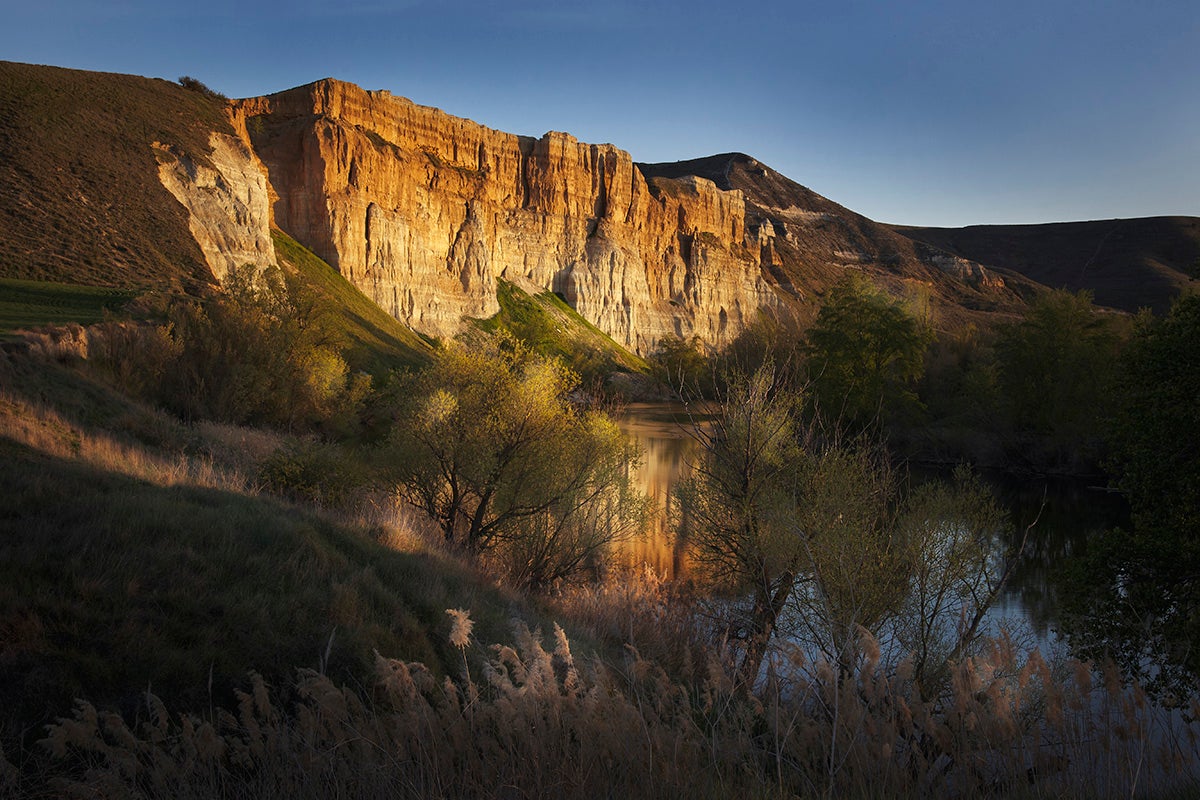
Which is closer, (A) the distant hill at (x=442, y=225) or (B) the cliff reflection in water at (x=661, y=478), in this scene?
(B) the cliff reflection in water at (x=661, y=478)

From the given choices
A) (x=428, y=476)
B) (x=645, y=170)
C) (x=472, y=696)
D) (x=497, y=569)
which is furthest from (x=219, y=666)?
(x=645, y=170)

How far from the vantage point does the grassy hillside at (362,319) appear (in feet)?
165

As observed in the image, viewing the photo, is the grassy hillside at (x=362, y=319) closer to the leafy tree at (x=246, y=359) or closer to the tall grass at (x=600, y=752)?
the leafy tree at (x=246, y=359)

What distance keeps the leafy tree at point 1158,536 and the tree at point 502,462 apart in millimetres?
8280

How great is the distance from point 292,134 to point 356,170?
6.20 meters

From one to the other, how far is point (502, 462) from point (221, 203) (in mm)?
45988

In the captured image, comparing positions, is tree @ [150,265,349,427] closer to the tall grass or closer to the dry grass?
the dry grass

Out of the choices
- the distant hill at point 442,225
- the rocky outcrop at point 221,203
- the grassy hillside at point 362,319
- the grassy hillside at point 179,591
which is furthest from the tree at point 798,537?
the rocky outcrop at point 221,203

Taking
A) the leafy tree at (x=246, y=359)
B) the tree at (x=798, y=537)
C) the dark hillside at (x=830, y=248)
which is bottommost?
the tree at (x=798, y=537)

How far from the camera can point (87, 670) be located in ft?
16.6

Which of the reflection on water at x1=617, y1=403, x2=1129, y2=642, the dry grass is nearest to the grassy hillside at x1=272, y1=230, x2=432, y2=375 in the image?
the reflection on water at x1=617, y1=403, x2=1129, y2=642

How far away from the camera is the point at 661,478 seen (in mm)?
30516

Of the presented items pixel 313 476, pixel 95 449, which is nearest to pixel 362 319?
pixel 313 476

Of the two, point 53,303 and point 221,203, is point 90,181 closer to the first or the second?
point 221,203
